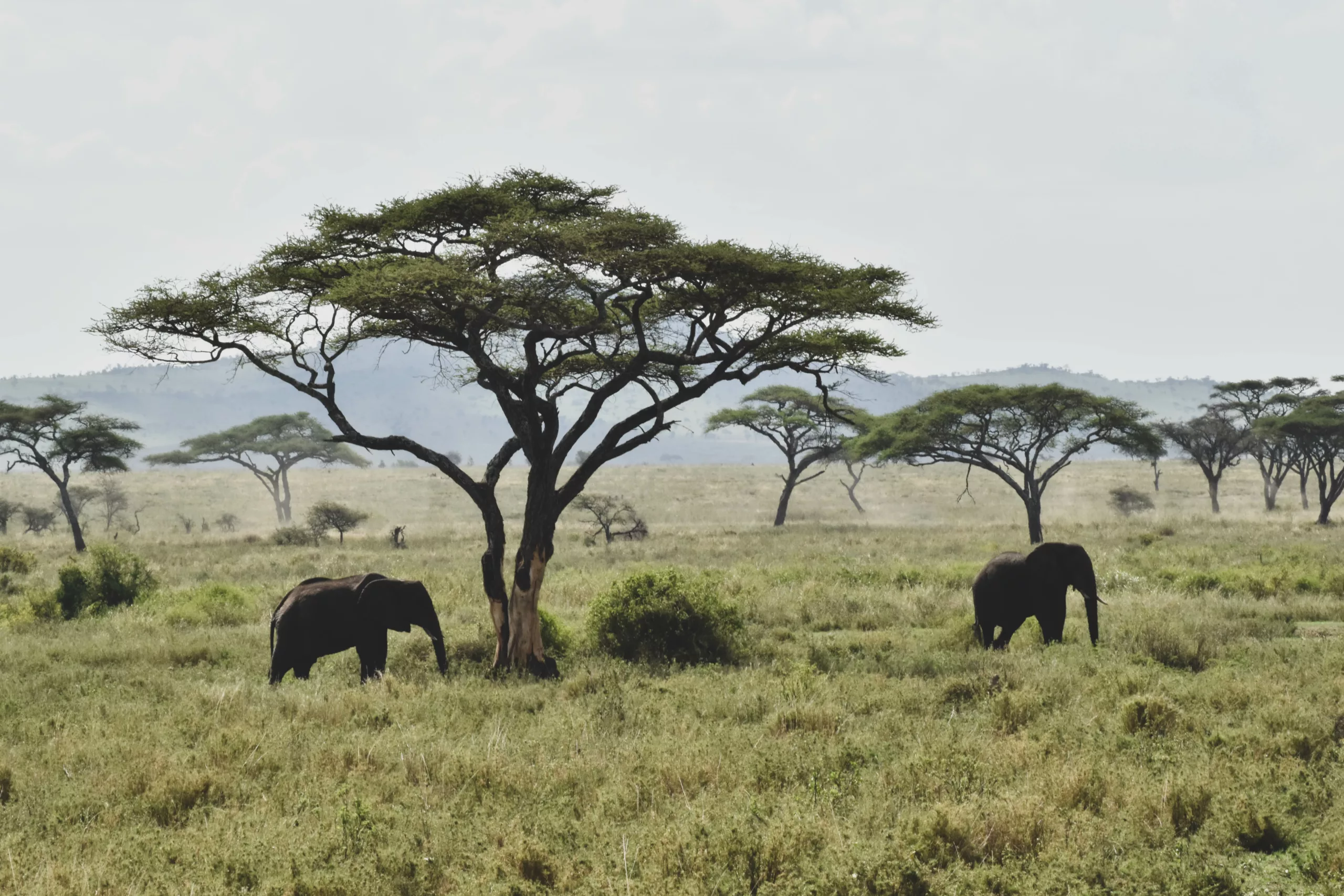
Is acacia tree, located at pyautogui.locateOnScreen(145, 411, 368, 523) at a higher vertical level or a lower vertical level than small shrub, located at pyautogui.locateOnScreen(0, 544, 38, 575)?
higher

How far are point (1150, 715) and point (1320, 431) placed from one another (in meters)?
46.5

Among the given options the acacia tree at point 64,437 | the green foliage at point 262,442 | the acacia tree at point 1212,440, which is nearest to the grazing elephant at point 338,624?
the acacia tree at point 64,437

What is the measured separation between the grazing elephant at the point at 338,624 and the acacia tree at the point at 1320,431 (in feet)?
151

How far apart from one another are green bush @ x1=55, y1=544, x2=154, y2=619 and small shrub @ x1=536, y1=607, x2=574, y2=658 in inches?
425

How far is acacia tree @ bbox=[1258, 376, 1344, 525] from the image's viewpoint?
45.8m

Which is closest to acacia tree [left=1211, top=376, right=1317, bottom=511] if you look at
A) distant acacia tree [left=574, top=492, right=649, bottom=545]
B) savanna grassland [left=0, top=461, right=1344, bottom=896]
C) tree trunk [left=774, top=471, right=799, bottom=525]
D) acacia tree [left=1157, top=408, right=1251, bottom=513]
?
acacia tree [left=1157, top=408, right=1251, bottom=513]

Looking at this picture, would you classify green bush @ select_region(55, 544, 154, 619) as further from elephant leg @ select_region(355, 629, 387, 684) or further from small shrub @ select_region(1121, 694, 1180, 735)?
small shrub @ select_region(1121, 694, 1180, 735)

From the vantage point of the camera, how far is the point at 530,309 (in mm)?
14477

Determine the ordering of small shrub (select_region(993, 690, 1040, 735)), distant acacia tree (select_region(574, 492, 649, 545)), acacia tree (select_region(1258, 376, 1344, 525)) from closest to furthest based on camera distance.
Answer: small shrub (select_region(993, 690, 1040, 735))
distant acacia tree (select_region(574, 492, 649, 545))
acacia tree (select_region(1258, 376, 1344, 525))

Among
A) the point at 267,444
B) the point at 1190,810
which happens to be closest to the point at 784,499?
the point at 267,444

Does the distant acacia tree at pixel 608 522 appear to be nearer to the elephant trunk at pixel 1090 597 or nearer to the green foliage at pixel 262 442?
the elephant trunk at pixel 1090 597

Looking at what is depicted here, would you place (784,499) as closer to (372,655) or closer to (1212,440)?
(1212,440)

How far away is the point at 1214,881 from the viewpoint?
5.92 metres

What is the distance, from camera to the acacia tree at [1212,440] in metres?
56.6
